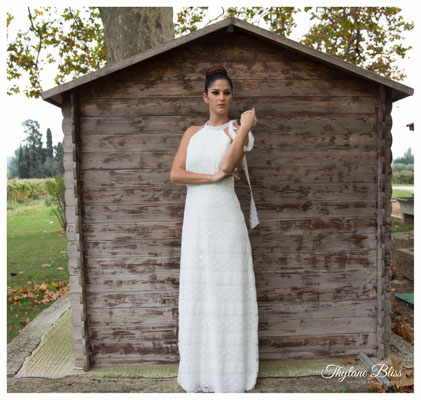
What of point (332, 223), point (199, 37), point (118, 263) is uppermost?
point (199, 37)

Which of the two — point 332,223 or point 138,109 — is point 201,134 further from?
point 332,223

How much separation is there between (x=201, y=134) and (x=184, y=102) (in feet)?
2.32

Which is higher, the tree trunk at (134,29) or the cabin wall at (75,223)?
the tree trunk at (134,29)

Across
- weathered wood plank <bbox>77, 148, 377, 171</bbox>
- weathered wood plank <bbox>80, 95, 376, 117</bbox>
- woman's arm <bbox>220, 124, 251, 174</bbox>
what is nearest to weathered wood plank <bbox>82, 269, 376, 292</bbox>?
weathered wood plank <bbox>77, 148, 377, 171</bbox>

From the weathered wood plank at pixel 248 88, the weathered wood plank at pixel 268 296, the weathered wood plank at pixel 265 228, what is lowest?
the weathered wood plank at pixel 268 296

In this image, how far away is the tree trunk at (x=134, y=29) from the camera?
5.86 m

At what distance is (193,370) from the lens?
3.44 meters

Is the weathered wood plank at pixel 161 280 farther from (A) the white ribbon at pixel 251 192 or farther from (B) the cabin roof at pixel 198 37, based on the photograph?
(B) the cabin roof at pixel 198 37

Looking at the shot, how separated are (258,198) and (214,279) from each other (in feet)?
3.63

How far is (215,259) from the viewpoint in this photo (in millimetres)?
3314

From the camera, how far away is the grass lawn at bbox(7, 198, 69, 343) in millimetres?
6129

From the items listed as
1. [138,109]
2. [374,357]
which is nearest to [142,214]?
[138,109]

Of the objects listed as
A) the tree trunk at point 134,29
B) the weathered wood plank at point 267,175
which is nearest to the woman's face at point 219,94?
the weathered wood plank at point 267,175

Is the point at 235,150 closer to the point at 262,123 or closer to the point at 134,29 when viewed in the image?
the point at 262,123
